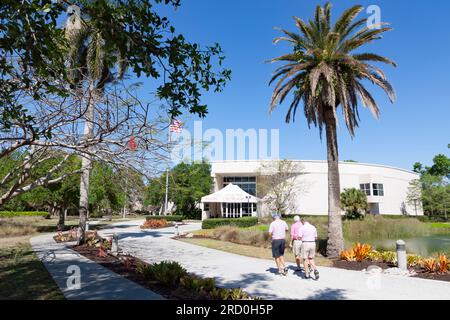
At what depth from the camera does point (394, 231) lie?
977 inches

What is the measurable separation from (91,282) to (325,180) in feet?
143

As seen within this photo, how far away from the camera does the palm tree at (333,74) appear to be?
13094mm

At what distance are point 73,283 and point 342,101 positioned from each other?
11.3 meters

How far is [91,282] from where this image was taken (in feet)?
26.8

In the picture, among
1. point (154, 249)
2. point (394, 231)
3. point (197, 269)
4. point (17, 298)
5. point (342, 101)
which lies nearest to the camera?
point (17, 298)

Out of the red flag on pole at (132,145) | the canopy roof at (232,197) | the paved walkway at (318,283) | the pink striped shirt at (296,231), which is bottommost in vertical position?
the paved walkway at (318,283)


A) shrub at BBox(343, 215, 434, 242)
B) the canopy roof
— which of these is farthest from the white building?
shrub at BBox(343, 215, 434, 242)

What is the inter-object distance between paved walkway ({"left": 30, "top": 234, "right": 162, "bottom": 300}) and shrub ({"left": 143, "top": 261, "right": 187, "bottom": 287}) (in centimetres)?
52

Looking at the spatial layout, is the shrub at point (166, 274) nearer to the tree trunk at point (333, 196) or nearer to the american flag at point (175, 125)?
the american flag at point (175, 125)

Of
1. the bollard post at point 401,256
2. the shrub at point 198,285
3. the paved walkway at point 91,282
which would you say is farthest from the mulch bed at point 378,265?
the paved walkway at point 91,282

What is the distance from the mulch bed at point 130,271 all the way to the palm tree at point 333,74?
7521 millimetres

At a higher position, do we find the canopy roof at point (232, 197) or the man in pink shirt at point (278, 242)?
the canopy roof at point (232, 197)
